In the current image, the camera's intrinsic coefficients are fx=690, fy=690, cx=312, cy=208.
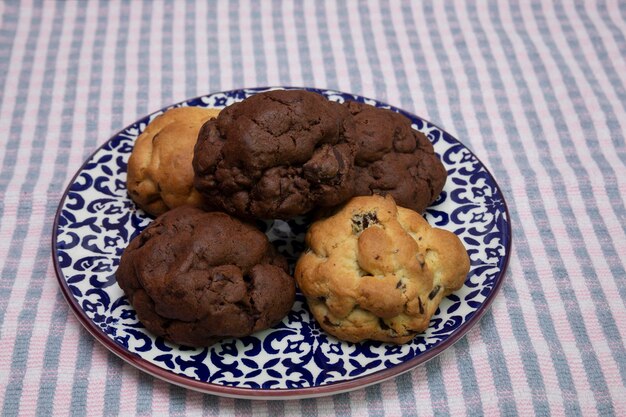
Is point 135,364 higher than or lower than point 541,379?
higher

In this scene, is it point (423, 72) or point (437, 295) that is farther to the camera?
point (423, 72)

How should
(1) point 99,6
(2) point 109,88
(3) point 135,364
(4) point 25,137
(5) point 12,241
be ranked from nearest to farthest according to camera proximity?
(3) point 135,364
(5) point 12,241
(4) point 25,137
(2) point 109,88
(1) point 99,6

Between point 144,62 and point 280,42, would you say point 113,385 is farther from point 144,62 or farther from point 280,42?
point 280,42

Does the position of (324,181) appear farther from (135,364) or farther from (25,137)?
(25,137)

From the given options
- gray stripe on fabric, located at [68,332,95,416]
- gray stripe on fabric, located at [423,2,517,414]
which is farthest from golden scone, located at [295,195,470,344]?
gray stripe on fabric, located at [68,332,95,416]

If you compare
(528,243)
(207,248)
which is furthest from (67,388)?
(528,243)

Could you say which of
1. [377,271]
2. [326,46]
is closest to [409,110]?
[326,46]
